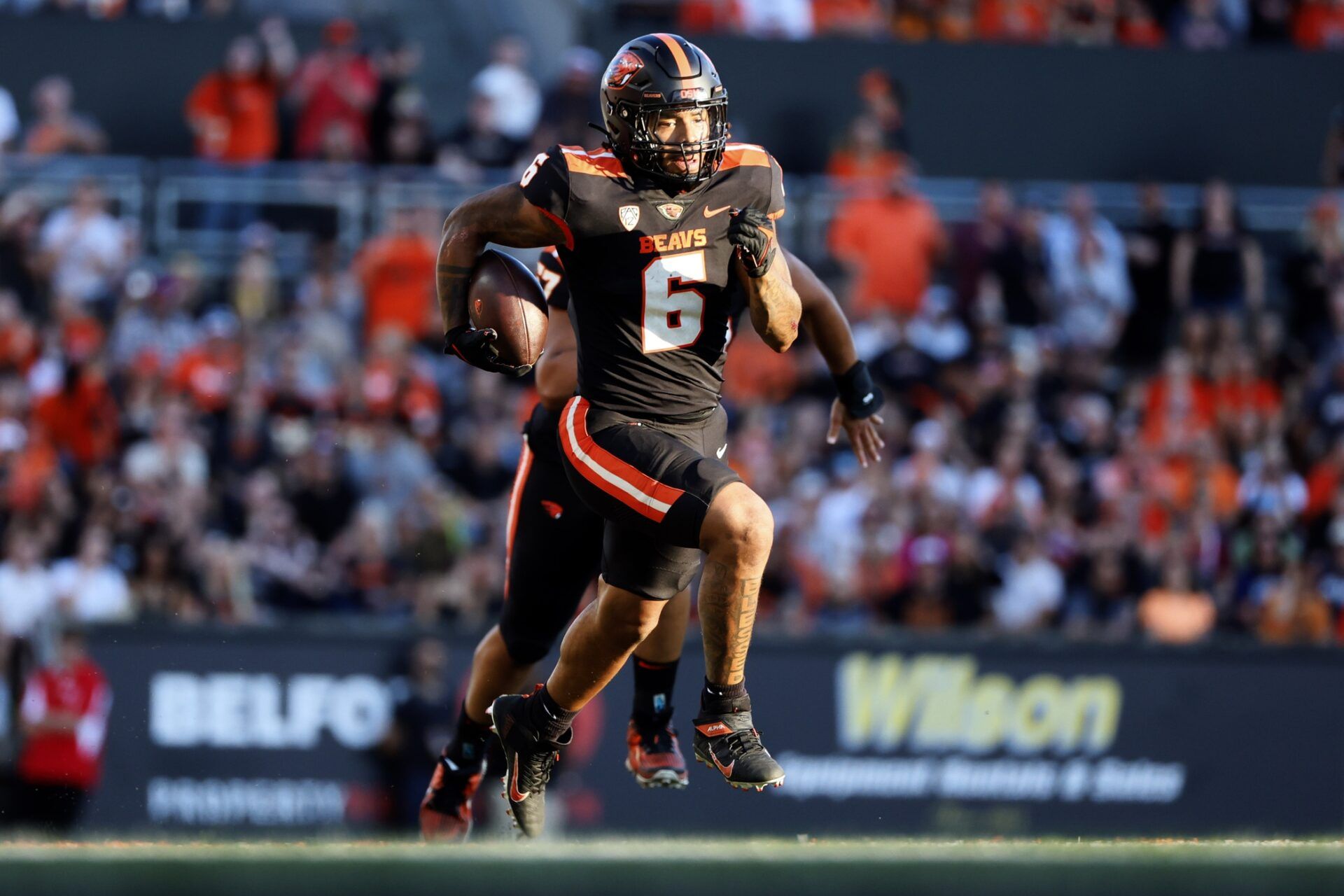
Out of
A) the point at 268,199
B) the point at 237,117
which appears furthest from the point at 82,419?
the point at 237,117

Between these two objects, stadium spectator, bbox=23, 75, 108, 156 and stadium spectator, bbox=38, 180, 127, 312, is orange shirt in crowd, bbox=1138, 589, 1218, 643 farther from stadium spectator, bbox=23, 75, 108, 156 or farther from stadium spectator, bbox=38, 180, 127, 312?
stadium spectator, bbox=23, 75, 108, 156

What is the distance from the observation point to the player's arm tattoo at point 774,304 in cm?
581

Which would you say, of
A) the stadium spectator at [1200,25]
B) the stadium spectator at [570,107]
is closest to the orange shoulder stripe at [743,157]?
the stadium spectator at [570,107]

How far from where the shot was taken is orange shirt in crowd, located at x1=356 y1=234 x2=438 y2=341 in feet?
44.3

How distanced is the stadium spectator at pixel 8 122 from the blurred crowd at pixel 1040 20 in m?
5.04

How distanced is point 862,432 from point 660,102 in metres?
1.61

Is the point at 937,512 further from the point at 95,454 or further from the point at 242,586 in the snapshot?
the point at 95,454

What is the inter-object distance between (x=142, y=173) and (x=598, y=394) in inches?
363

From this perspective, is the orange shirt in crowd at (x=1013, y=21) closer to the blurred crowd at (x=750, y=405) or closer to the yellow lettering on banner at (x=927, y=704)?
Result: the blurred crowd at (x=750, y=405)

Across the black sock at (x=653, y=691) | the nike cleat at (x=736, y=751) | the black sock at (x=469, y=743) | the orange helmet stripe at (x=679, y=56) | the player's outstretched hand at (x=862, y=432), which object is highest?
the orange helmet stripe at (x=679, y=56)

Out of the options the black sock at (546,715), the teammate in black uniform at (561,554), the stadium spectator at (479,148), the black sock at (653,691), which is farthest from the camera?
the stadium spectator at (479,148)

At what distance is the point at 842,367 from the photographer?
6.75 m

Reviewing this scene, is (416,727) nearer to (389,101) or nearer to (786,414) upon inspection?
(786,414)

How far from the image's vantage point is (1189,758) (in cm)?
1200
